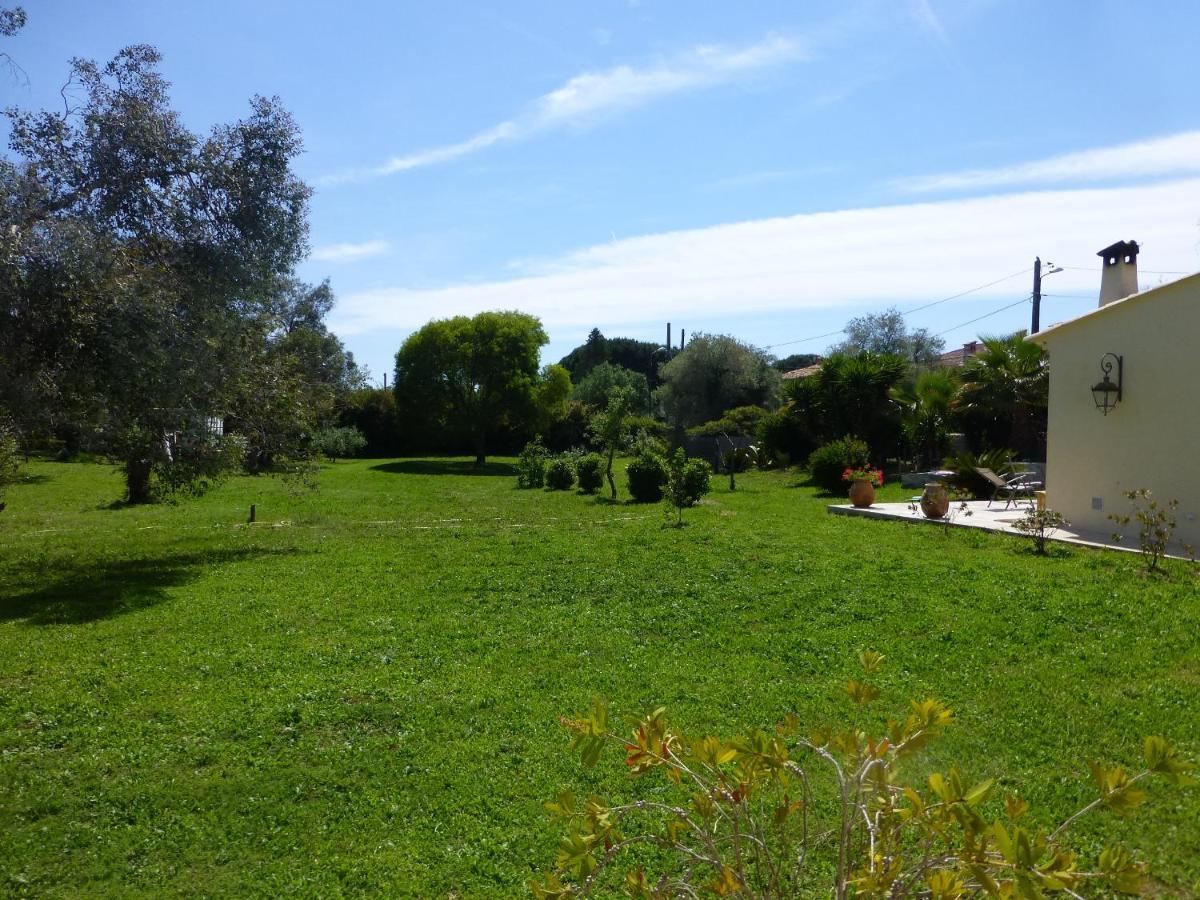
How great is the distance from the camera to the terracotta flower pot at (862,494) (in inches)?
616

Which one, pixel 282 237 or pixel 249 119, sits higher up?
pixel 249 119

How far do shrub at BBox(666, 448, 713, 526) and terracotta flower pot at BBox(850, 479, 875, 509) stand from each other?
314 cm

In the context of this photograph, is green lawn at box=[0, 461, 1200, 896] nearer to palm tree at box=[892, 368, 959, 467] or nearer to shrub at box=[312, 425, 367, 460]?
palm tree at box=[892, 368, 959, 467]

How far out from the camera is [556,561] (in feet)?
36.1

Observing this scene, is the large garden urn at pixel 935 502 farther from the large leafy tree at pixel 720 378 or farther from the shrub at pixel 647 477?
the large leafy tree at pixel 720 378

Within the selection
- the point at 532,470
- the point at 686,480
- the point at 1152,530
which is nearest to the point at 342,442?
the point at 532,470

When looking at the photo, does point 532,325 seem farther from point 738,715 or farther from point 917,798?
point 917,798

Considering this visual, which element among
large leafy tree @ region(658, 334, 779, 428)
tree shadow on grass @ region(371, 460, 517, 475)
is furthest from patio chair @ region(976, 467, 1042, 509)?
large leafy tree @ region(658, 334, 779, 428)

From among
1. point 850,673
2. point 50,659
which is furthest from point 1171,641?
point 50,659

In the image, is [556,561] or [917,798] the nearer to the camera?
[917,798]

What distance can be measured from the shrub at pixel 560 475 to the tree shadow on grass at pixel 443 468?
6597mm

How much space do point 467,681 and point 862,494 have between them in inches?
444

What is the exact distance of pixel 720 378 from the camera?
3600 cm

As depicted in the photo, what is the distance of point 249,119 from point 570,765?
29.2 ft
